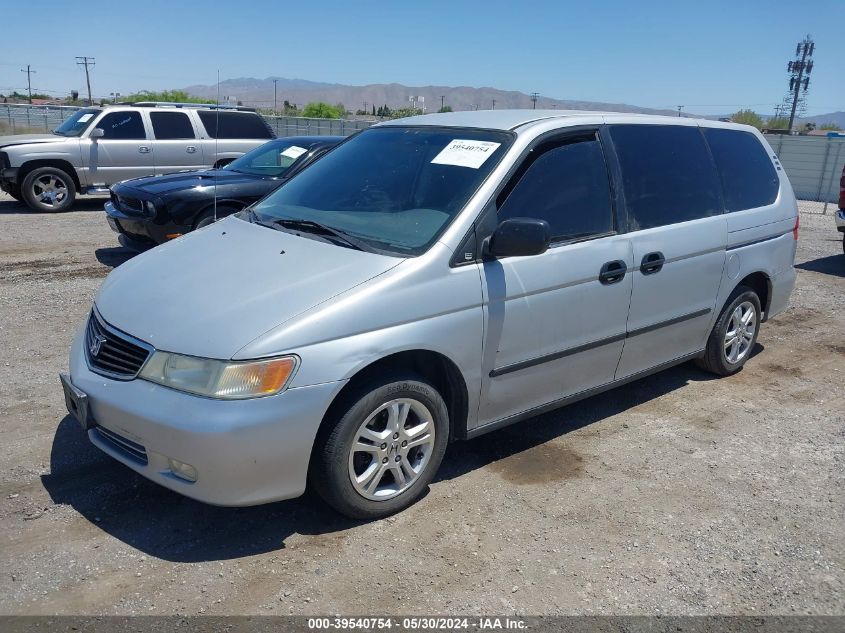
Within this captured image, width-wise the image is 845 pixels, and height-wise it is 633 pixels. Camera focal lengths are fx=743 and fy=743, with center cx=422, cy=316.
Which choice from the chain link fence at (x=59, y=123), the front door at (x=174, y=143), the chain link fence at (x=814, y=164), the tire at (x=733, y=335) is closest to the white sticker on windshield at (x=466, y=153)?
the tire at (x=733, y=335)

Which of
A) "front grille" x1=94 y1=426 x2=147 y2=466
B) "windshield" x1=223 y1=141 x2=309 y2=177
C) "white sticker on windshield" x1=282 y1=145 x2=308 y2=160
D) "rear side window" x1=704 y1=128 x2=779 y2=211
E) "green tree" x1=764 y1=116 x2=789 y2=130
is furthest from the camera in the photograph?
"green tree" x1=764 y1=116 x2=789 y2=130

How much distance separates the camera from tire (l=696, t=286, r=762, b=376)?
18.1 feet

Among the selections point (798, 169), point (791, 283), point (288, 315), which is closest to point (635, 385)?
point (791, 283)

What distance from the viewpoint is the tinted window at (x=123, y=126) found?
12953 mm

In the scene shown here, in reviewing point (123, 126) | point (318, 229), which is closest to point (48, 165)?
point (123, 126)

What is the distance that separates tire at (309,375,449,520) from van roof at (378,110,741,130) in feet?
5.53

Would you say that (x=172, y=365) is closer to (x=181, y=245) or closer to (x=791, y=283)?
(x=181, y=245)

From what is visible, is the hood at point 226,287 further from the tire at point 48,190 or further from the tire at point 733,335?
the tire at point 48,190

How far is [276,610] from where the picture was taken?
2.97 metres

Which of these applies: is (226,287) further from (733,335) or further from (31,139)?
(31,139)

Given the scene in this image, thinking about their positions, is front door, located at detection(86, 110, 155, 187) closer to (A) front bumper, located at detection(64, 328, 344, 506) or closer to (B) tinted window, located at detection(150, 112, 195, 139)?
(B) tinted window, located at detection(150, 112, 195, 139)

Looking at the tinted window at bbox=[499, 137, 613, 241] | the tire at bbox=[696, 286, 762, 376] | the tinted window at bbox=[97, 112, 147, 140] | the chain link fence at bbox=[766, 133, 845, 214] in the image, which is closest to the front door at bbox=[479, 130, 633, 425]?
the tinted window at bbox=[499, 137, 613, 241]

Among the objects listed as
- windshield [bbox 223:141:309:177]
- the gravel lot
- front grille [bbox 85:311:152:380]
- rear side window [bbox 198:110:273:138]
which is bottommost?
the gravel lot

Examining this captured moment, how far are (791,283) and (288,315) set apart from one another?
15.3 feet
